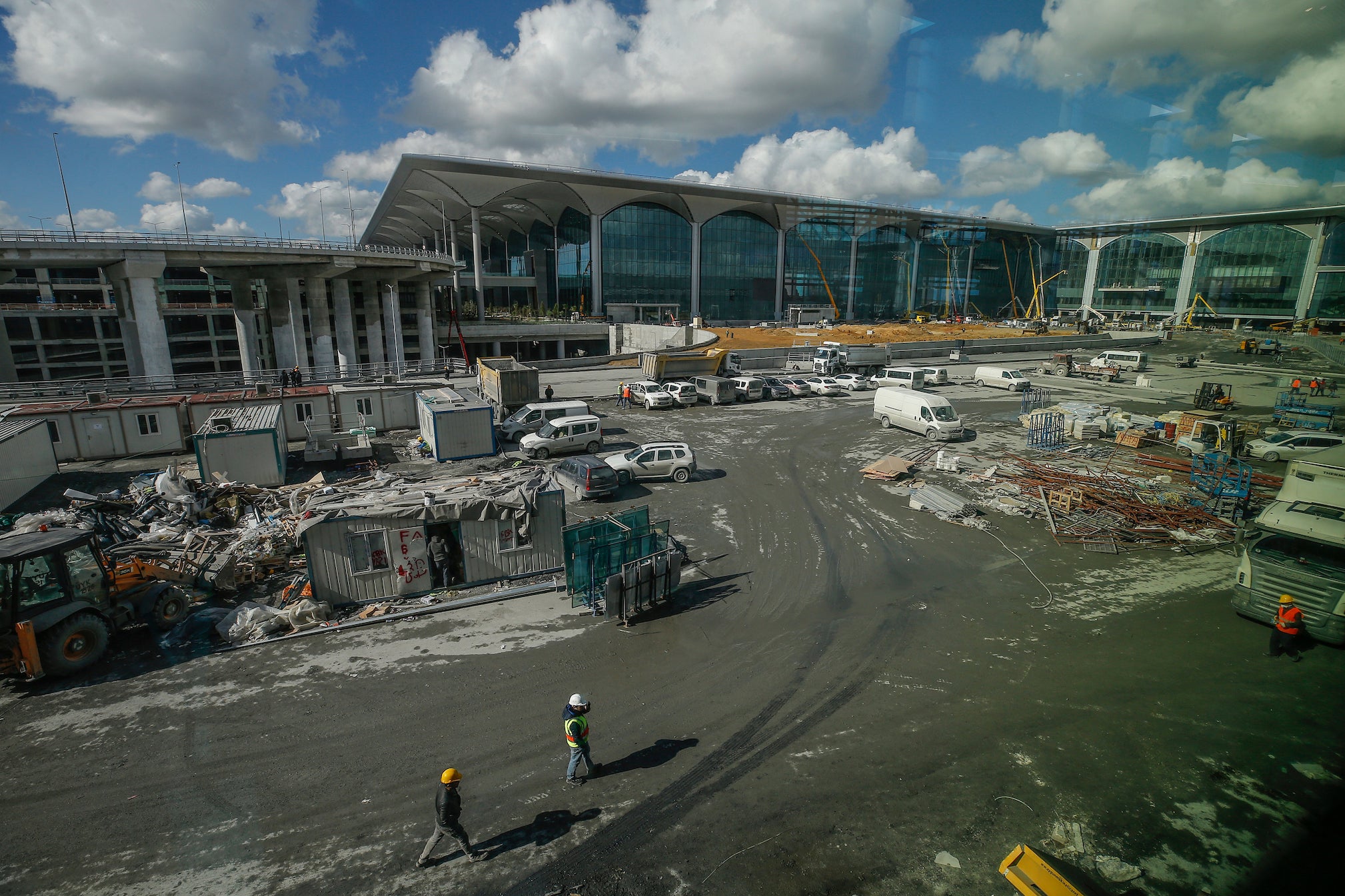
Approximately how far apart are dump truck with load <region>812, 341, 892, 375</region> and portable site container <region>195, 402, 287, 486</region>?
30927mm

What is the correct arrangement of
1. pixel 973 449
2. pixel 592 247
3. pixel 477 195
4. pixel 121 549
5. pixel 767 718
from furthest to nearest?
pixel 592 247 < pixel 477 195 < pixel 973 449 < pixel 121 549 < pixel 767 718

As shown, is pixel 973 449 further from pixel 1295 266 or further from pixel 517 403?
pixel 517 403

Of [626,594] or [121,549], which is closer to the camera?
[626,594]

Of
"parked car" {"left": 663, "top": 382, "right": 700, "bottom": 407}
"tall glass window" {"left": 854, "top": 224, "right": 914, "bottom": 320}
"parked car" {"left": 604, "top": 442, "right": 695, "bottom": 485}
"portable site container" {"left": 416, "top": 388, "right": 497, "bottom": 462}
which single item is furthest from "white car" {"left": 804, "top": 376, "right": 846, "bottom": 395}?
"tall glass window" {"left": 854, "top": 224, "right": 914, "bottom": 320}

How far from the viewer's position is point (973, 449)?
22469 mm

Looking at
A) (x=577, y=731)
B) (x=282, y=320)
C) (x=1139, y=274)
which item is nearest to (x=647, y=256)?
(x=282, y=320)

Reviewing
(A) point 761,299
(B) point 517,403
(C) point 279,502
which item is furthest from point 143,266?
(A) point 761,299

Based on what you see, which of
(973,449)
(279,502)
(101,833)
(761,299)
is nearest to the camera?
(101,833)

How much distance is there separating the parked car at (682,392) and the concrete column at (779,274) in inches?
2021

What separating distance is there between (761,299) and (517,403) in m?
59.9

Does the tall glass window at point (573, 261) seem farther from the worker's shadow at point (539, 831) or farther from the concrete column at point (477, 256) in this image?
the worker's shadow at point (539, 831)

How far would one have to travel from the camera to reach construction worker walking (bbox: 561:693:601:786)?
250 inches

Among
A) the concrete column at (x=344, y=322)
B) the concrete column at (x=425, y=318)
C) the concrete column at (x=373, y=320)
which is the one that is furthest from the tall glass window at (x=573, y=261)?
the concrete column at (x=344, y=322)

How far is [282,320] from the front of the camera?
42438 millimetres
